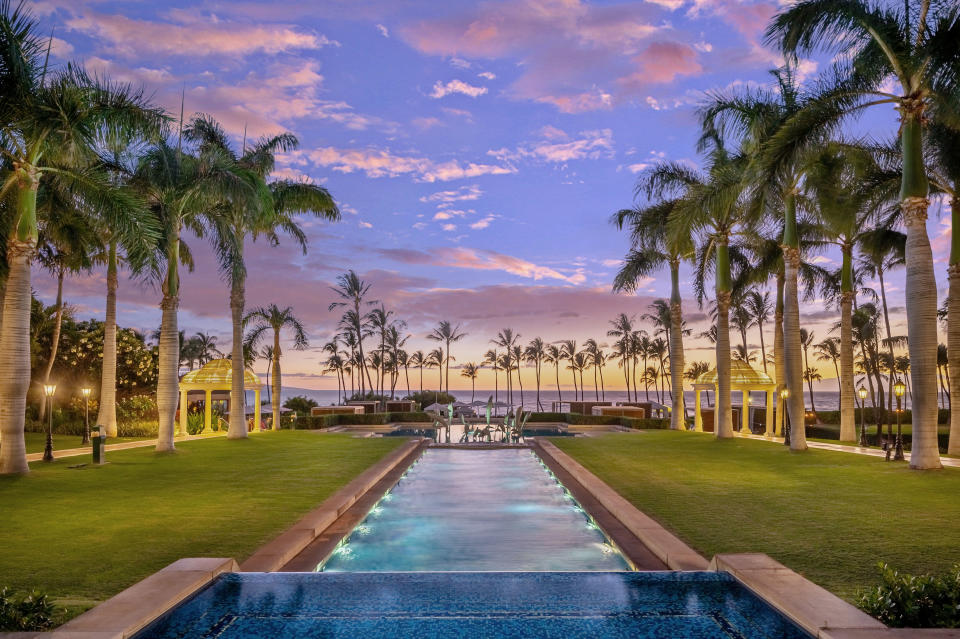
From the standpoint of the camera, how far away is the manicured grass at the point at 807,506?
591 cm

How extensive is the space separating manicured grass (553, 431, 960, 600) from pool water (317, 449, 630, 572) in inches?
38.7

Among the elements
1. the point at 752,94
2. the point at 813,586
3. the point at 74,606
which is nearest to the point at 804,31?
the point at 752,94

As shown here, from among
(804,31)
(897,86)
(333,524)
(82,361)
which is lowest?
(333,524)

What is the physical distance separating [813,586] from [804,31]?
11623 mm

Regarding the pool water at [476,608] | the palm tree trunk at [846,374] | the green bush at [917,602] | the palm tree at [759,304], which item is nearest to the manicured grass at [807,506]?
the green bush at [917,602]

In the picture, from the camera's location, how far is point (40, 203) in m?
15.4

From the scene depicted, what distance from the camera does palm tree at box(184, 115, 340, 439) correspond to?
19750 millimetres

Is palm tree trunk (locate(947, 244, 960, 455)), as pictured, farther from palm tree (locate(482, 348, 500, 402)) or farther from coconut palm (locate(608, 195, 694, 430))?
palm tree (locate(482, 348, 500, 402))

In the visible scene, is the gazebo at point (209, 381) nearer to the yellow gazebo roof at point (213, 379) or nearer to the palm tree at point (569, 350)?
A: the yellow gazebo roof at point (213, 379)

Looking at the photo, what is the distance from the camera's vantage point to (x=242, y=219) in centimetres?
1892

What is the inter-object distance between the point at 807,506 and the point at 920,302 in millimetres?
5769

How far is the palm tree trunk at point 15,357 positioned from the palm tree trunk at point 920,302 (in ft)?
53.4

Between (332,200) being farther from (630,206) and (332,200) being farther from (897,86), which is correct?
(897,86)

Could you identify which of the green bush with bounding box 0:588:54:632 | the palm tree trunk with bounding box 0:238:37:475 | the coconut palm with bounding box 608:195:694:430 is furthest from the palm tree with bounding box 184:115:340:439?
the green bush with bounding box 0:588:54:632
